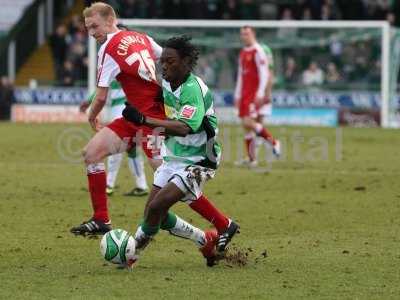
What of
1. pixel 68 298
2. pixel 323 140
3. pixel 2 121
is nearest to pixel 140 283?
pixel 68 298

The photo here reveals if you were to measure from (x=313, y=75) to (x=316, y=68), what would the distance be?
8.5 inches

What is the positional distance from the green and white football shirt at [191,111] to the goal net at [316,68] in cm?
1891

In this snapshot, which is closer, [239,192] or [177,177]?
[177,177]

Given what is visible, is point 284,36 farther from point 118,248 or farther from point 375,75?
point 118,248

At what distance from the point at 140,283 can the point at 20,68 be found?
28.0m

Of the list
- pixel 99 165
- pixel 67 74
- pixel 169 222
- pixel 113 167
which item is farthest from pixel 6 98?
pixel 169 222

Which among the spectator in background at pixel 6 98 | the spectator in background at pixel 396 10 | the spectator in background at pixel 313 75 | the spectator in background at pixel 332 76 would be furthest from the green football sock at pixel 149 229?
the spectator in background at pixel 396 10

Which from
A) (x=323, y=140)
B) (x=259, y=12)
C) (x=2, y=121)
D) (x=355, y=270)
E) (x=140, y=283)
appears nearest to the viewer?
(x=140, y=283)

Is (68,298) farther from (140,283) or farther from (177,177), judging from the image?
(177,177)

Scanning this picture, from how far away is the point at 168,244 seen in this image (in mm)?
10641

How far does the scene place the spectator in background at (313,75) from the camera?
93.0 feet

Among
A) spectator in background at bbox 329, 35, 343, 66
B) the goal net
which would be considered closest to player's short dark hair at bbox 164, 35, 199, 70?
the goal net

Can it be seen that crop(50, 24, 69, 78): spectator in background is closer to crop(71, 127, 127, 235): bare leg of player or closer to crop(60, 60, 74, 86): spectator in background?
crop(60, 60, 74, 86): spectator in background

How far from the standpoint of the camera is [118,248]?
8.93 m
